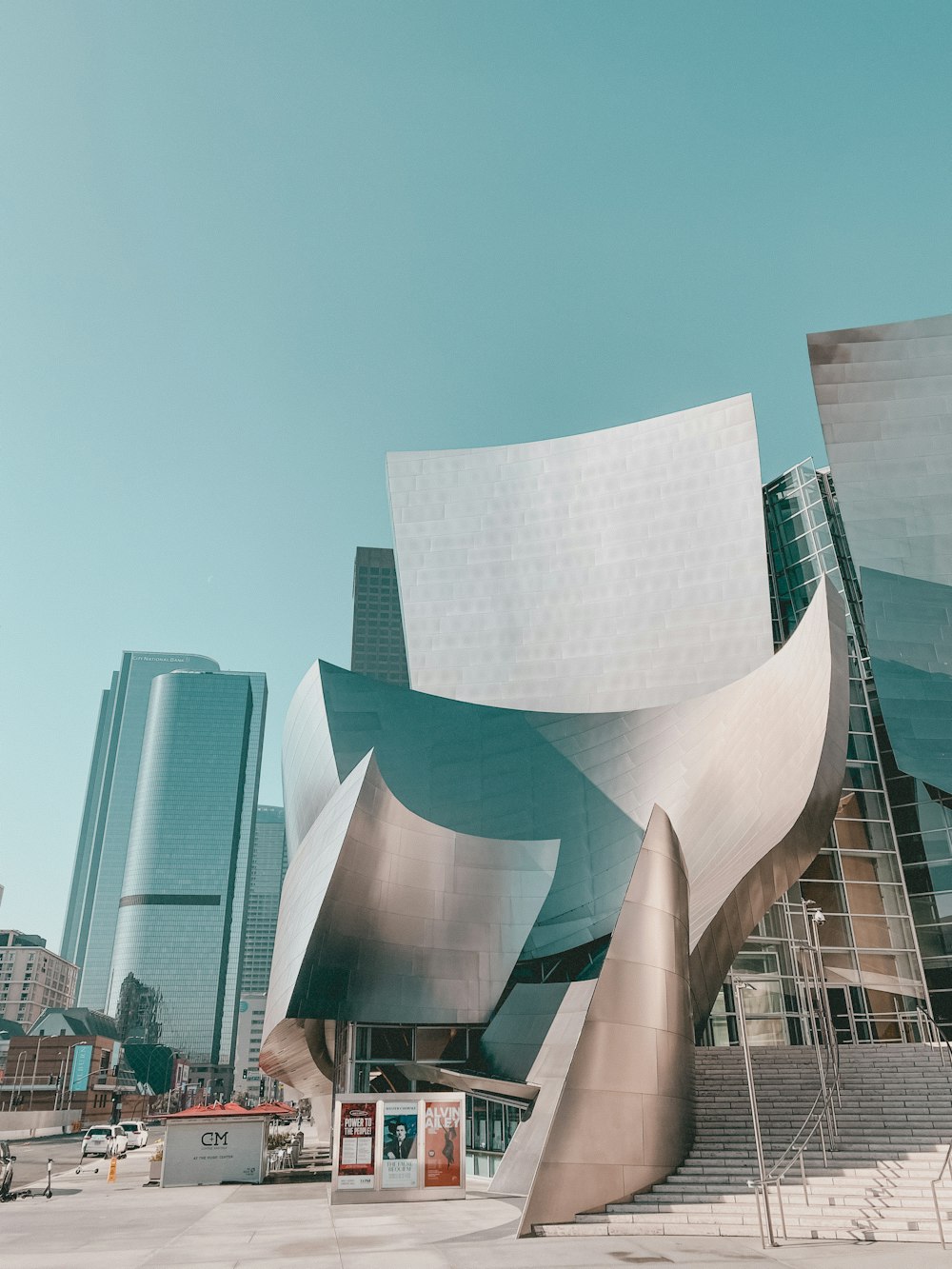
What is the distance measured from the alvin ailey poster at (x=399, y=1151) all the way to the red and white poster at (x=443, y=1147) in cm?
26

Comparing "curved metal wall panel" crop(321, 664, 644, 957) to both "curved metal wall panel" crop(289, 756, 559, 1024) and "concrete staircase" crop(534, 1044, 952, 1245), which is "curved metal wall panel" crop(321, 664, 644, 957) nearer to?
"curved metal wall panel" crop(289, 756, 559, 1024)

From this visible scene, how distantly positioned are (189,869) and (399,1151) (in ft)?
561

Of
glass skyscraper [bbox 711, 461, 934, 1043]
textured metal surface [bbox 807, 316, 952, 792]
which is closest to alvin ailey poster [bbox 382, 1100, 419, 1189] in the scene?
glass skyscraper [bbox 711, 461, 934, 1043]

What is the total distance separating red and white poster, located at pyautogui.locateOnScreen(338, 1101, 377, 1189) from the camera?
15.3 metres

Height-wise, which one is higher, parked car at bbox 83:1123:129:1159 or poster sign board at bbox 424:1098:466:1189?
poster sign board at bbox 424:1098:466:1189

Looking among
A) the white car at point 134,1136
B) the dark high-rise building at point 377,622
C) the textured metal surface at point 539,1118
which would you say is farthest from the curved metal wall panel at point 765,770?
the dark high-rise building at point 377,622

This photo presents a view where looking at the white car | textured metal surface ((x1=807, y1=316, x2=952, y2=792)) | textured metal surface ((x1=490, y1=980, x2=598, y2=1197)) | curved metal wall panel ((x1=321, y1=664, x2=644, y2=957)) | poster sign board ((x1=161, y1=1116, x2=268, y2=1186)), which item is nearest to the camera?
textured metal surface ((x1=490, y1=980, x2=598, y2=1197))

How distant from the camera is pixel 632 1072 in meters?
12.9

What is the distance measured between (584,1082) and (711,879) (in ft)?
25.6

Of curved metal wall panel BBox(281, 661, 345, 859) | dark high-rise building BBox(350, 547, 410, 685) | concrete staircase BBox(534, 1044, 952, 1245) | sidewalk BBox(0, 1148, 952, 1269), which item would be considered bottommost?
sidewalk BBox(0, 1148, 952, 1269)

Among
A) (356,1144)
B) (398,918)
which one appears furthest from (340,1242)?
(398,918)

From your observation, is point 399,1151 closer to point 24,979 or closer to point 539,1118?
point 539,1118

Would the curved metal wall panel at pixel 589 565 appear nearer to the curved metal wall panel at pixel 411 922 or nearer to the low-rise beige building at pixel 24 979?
the curved metal wall panel at pixel 411 922

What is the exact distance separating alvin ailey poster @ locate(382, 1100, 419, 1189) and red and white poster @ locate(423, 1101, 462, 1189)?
0.26m
